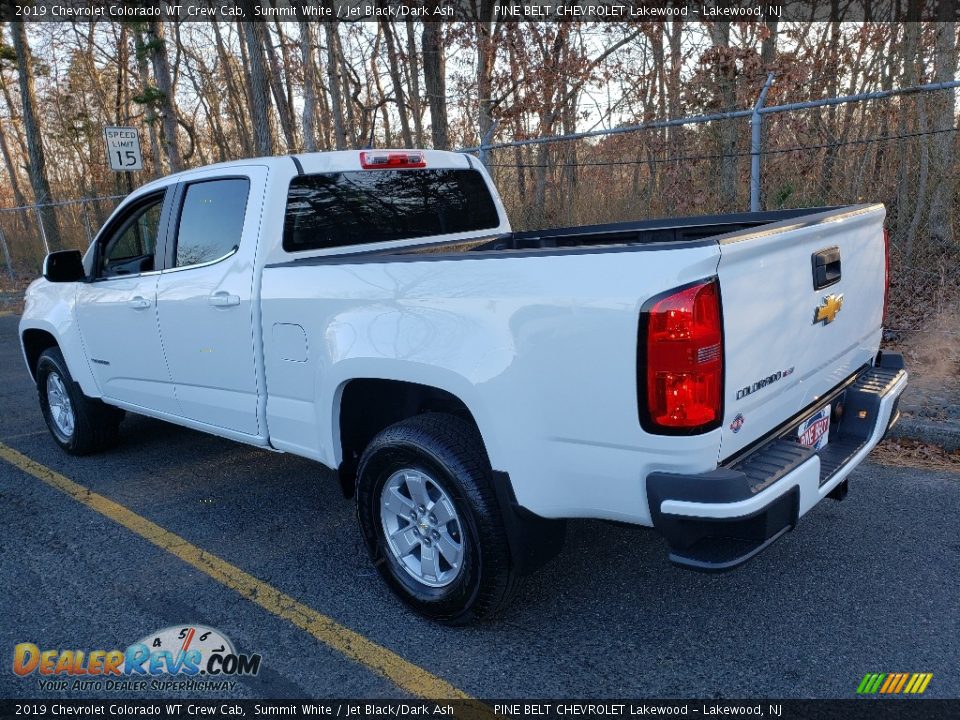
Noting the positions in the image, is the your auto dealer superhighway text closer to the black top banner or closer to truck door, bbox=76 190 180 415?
truck door, bbox=76 190 180 415

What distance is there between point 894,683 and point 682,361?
1.43 metres

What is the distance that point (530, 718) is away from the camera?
8.11 ft

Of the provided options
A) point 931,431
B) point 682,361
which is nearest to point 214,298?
point 682,361

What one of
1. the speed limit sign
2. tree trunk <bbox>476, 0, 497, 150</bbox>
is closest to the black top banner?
tree trunk <bbox>476, 0, 497, 150</bbox>

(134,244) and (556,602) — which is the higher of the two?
(134,244)

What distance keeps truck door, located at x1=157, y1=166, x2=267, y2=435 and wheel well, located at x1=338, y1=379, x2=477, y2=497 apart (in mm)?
661

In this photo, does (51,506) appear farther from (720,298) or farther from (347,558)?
(720,298)

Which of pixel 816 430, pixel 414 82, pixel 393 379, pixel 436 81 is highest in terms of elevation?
A: pixel 414 82

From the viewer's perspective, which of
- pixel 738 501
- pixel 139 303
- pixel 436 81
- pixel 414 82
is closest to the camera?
pixel 738 501

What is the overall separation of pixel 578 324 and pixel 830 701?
1549 millimetres

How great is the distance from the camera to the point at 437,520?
9.77 ft

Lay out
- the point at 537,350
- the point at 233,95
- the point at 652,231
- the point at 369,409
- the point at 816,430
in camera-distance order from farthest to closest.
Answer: the point at 233,95, the point at 652,231, the point at 369,409, the point at 816,430, the point at 537,350

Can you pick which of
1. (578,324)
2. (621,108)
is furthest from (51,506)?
(621,108)

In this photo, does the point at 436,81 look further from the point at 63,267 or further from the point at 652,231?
the point at 652,231
